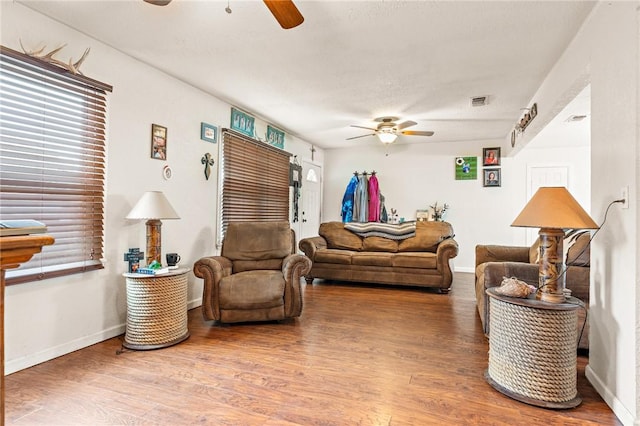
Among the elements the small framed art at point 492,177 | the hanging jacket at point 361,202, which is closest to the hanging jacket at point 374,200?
the hanging jacket at point 361,202

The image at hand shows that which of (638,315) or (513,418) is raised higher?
(638,315)

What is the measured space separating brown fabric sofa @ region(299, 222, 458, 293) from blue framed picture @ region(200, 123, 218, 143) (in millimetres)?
1988

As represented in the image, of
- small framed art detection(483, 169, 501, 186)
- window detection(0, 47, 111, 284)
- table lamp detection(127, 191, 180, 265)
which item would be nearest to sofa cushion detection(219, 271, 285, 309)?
table lamp detection(127, 191, 180, 265)

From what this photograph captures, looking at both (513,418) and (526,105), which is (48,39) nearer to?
(513,418)

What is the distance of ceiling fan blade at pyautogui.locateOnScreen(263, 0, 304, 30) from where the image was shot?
1715mm

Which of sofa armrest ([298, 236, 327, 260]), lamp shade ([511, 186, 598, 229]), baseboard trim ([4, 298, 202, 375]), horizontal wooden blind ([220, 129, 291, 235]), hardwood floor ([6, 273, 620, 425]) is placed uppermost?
horizontal wooden blind ([220, 129, 291, 235])

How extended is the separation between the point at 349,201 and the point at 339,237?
1.35 metres

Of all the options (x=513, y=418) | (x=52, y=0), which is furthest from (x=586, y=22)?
(x=52, y=0)

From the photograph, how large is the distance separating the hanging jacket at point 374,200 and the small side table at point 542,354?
4.52 metres

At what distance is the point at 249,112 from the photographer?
14.7ft

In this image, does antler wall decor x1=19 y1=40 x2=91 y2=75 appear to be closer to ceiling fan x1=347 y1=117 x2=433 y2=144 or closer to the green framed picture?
ceiling fan x1=347 y1=117 x2=433 y2=144

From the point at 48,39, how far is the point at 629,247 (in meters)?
3.77

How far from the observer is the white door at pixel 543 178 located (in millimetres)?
5617

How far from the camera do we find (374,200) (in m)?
6.48
